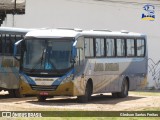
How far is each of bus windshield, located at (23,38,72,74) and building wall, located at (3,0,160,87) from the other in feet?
48.2

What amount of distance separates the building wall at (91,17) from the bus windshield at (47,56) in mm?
14695

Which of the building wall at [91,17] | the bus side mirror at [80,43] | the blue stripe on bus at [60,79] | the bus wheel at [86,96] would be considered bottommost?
the bus wheel at [86,96]

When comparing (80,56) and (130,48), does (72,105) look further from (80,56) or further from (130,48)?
(130,48)

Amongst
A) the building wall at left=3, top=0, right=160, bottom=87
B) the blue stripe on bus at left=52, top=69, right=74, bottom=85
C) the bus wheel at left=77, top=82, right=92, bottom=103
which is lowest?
the bus wheel at left=77, top=82, right=92, bottom=103

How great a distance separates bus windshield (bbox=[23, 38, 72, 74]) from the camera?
81.4 ft

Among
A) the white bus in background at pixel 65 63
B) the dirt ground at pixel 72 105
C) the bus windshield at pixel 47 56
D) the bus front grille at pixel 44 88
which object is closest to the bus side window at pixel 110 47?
the white bus in background at pixel 65 63

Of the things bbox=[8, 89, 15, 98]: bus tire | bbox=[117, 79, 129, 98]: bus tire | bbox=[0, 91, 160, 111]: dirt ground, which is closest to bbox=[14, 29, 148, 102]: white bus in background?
bbox=[0, 91, 160, 111]: dirt ground

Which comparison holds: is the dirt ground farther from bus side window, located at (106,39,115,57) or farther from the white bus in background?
bus side window, located at (106,39,115,57)

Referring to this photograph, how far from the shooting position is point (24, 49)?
25.5 m

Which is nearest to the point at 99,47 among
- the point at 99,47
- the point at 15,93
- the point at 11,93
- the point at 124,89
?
the point at 99,47

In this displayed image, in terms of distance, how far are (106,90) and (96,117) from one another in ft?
30.5

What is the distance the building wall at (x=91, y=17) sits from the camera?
41.1m

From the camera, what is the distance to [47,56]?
24953 millimetres

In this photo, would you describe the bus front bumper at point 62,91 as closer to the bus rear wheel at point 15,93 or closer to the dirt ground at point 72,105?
the dirt ground at point 72,105
